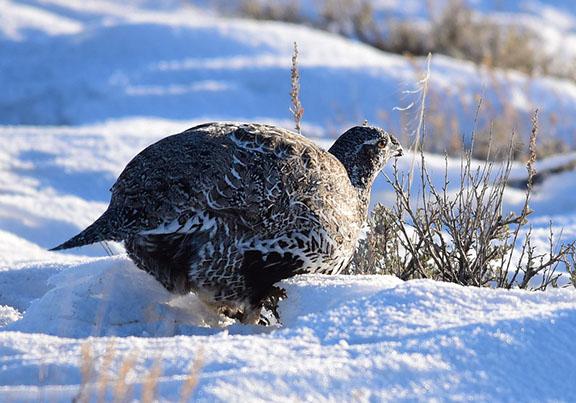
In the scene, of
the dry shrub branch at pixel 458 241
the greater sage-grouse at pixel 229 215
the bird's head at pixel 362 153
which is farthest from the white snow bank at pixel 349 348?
the bird's head at pixel 362 153

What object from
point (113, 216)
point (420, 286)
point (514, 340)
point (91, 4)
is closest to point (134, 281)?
point (113, 216)

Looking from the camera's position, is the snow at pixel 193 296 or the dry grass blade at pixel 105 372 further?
the snow at pixel 193 296

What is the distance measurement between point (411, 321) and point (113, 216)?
1.06 metres

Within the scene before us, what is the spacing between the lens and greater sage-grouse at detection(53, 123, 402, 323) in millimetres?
3666

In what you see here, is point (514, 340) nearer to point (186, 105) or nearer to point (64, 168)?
point (64, 168)

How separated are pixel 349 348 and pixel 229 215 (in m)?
0.91

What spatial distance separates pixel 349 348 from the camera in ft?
9.61

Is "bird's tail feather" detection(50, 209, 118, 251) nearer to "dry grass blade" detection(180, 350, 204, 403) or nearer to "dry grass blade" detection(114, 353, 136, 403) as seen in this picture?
"dry grass blade" detection(180, 350, 204, 403)

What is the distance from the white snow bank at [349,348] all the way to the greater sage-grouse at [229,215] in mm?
131

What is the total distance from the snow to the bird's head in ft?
2.80

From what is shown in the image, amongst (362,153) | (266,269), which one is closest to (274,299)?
(266,269)

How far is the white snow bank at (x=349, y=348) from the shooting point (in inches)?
104

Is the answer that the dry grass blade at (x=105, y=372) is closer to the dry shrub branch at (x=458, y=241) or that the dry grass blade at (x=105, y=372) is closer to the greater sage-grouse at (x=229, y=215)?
the greater sage-grouse at (x=229, y=215)

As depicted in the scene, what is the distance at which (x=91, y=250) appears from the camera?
5996mm
